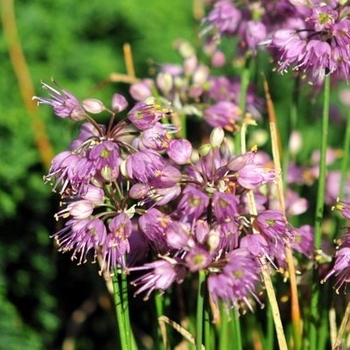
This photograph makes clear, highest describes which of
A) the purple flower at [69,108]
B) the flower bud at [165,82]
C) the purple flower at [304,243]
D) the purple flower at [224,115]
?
the purple flower at [69,108]

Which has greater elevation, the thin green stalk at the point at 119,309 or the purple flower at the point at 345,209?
the purple flower at the point at 345,209

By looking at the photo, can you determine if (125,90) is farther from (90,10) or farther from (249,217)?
(249,217)

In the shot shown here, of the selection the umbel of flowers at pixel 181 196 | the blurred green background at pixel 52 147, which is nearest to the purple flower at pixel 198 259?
the umbel of flowers at pixel 181 196

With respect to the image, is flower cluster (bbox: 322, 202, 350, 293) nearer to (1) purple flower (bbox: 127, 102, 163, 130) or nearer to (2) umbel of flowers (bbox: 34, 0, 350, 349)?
(2) umbel of flowers (bbox: 34, 0, 350, 349)

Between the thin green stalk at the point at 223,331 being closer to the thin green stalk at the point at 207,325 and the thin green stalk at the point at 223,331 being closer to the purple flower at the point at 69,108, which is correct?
the thin green stalk at the point at 207,325

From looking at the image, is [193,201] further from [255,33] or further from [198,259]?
[255,33]

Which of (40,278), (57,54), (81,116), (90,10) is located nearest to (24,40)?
(57,54)

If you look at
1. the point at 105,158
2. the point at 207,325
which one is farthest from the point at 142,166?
the point at 207,325
